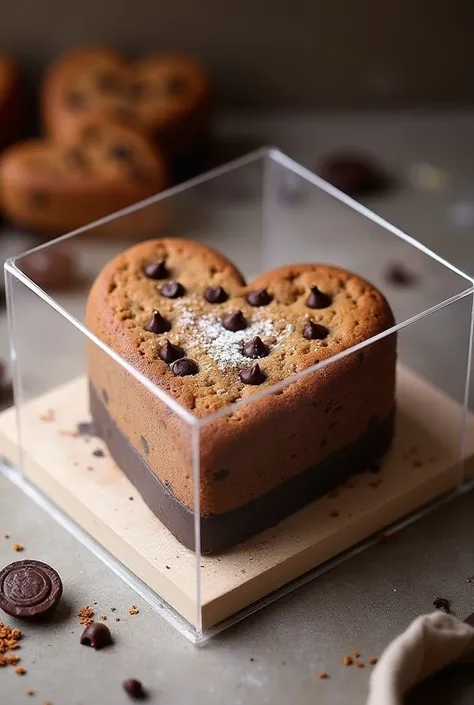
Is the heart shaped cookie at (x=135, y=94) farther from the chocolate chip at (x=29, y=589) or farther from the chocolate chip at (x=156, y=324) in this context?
the chocolate chip at (x=29, y=589)

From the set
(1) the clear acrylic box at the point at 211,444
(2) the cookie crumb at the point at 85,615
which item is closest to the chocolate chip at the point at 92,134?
(1) the clear acrylic box at the point at 211,444

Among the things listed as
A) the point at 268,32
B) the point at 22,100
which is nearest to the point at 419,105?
the point at 268,32

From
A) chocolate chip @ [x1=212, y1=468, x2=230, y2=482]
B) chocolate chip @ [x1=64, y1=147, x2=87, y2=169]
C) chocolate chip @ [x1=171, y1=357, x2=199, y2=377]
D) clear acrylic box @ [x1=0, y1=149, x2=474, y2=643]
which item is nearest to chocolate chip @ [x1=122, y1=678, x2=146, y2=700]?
clear acrylic box @ [x1=0, y1=149, x2=474, y2=643]

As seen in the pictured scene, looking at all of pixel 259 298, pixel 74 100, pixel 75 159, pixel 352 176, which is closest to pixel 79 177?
pixel 75 159

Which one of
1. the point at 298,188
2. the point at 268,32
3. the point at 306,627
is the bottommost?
the point at 306,627

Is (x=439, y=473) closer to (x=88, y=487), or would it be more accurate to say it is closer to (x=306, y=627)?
(x=306, y=627)

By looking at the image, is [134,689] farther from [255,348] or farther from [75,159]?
[75,159]
